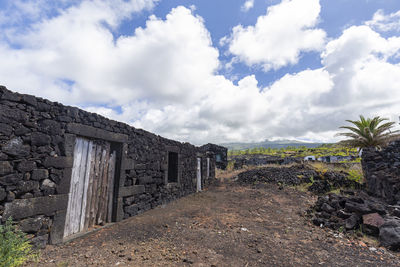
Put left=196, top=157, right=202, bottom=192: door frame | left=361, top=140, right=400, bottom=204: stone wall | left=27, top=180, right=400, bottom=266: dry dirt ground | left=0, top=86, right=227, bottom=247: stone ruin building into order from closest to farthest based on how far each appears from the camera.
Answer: left=0, top=86, right=227, bottom=247: stone ruin building → left=27, top=180, right=400, bottom=266: dry dirt ground → left=361, top=140, right=400, bottom=204: stone wall → left=196, top=157, right=202, bottom=192: door frame

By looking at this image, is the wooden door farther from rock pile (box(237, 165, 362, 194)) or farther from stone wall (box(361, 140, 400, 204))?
rock pile (box(237, 165, 362, 194))

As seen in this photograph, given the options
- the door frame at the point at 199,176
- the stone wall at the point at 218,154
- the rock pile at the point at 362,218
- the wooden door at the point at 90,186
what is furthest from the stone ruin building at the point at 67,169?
the stone wall at the point at 218,154

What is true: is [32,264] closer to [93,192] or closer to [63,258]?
[63,258]

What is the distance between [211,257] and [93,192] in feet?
10.9

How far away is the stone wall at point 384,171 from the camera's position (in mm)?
6691

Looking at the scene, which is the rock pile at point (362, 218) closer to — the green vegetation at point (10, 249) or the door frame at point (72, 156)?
the door frame at point (72, 156)

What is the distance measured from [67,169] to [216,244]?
3.45 m

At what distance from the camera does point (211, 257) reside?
348 cm

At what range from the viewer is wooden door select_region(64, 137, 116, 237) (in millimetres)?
4398

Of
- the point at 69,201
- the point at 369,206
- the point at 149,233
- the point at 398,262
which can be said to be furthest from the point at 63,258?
the point at 369,206

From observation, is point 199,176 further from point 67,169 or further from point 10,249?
point 10,249

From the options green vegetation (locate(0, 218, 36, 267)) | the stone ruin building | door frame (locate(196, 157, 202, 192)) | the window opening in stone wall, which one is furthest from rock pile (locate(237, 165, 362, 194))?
green vegetation (locate(0, 218, 36, 267))

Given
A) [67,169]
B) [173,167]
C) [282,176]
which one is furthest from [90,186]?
[282,176]

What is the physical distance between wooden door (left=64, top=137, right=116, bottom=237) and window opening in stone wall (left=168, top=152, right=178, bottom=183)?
3864mm
